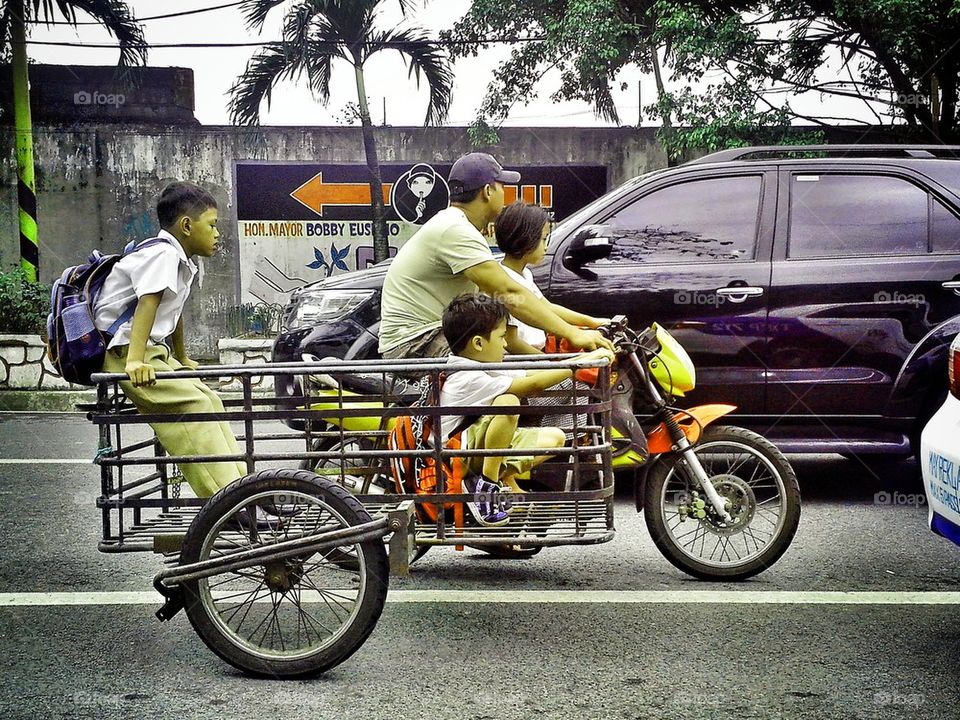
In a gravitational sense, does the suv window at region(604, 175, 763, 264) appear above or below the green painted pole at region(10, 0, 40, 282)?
below

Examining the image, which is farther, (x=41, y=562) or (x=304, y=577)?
(x=41, y=562)

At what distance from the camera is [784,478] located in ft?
14.3

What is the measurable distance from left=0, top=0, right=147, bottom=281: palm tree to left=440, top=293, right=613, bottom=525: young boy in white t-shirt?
33.4 feet

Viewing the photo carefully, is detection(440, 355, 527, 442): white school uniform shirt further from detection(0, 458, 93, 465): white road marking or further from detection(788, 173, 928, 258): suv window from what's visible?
detection(0, 458, 93, 465): white road marking

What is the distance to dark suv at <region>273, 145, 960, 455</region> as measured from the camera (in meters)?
5.96

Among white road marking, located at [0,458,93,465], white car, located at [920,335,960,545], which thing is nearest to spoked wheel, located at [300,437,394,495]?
white car, located at [920,335,960,545]

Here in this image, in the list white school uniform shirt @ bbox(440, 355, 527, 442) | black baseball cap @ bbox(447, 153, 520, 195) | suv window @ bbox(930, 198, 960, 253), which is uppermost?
black baseball cap @ bbox(447, 153, 520, 195)

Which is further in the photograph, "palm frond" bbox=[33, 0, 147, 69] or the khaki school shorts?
"palm frond" bbox=[33, 0, 147, 69]

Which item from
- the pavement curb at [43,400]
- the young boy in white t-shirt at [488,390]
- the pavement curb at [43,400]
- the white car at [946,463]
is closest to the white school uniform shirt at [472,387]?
the young boy in white t-shirt at [488,390]

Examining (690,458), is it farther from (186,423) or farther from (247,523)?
(186,423)

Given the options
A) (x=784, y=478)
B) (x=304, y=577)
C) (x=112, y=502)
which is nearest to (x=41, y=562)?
(x=112, y=502)

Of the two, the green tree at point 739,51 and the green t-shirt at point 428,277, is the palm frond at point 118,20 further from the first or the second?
the green t-shirt at point 428,277

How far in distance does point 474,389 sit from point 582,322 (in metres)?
1.00

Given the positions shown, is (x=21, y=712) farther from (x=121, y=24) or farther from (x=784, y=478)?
(x=121, y=24)
